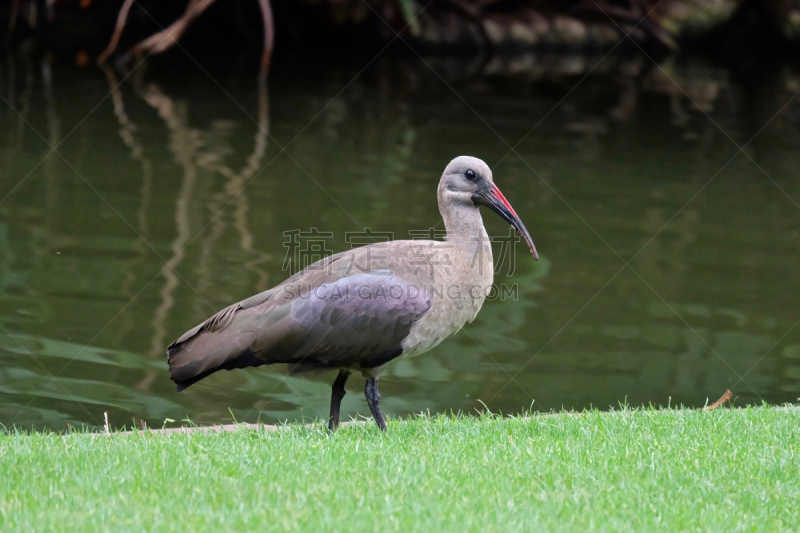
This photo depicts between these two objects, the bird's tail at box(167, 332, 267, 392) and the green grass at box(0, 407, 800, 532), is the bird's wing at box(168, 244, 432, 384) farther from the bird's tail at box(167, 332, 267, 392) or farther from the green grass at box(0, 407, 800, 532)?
the green grass at box(0, 407, 800, 532)

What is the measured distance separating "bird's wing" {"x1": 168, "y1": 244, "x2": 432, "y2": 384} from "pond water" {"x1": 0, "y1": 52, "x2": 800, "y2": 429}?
4.23 feet

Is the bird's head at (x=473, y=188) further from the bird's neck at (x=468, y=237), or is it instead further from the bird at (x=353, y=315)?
the bird at (x=353, y=315)

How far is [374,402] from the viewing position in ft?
17.1

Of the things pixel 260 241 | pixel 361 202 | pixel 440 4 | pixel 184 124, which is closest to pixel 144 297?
pixel 260 241

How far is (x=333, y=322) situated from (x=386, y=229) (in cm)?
511

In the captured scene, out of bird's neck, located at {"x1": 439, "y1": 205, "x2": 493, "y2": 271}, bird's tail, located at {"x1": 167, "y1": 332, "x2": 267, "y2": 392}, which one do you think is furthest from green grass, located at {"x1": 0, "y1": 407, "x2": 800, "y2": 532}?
bird's neck, located at {"x1": 439, "y1": 205, "x2": 493, "y2": 271}

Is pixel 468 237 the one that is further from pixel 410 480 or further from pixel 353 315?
pixel 410 480

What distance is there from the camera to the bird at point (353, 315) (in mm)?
5055

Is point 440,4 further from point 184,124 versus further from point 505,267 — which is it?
point 505,267

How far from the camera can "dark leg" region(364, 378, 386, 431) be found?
16.8ft

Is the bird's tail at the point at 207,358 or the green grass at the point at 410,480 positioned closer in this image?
the green grass at the point at 410,480

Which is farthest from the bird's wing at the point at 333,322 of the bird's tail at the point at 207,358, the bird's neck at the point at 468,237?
the bird's neck at the point at 468,237

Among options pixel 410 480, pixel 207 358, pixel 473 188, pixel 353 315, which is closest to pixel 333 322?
pixel 353 315

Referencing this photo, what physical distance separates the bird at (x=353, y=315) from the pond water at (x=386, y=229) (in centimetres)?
125
